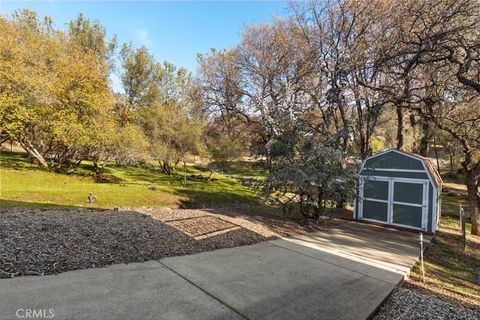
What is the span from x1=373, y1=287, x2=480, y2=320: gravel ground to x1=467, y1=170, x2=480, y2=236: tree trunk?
274 inches

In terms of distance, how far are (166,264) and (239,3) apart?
40.6 ft

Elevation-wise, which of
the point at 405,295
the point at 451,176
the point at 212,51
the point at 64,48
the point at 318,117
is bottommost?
the point at 405,295

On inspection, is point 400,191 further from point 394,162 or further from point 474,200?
point 474,200

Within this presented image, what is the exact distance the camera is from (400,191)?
365 inches

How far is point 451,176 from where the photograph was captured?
26000 mm

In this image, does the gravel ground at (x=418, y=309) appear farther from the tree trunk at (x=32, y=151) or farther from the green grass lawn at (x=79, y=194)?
the tree trunk at (x=32, y=151)

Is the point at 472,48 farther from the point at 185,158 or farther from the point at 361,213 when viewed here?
the point at 185,158

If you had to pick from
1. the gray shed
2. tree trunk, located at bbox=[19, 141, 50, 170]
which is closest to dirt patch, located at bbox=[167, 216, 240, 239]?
the gray shed

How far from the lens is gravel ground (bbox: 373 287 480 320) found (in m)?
3.37

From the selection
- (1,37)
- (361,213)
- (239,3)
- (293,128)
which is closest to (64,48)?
(1,37)

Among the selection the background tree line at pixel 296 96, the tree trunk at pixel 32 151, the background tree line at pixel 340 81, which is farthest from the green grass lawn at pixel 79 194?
the background tree line at pixel 340 81

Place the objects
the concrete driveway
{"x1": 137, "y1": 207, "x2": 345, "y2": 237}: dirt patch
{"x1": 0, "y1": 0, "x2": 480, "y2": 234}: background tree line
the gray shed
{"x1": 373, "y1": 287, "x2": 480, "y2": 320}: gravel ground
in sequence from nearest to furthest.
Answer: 1. the concrete driveway
2. {"x1": 373, "y1": 287, "x2": 480, "y2": 320}: gravel ground
3. {"x1": 137, "y1": 207, "x2": 345, "y2": 237}: dirt patch
4. {"x1": 0, "y1": 0, "x2": 480, "y2": 234}: background tree line
5. the gray shed

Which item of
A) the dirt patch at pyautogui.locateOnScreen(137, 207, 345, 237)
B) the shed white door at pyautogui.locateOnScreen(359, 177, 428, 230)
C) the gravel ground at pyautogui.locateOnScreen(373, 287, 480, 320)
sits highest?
the shed white door at pyautogui.locateOnScreen(359, 177, 428, 230)

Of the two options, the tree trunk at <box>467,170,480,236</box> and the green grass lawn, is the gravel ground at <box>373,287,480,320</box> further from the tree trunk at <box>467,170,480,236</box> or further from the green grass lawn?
the green grass lawn
